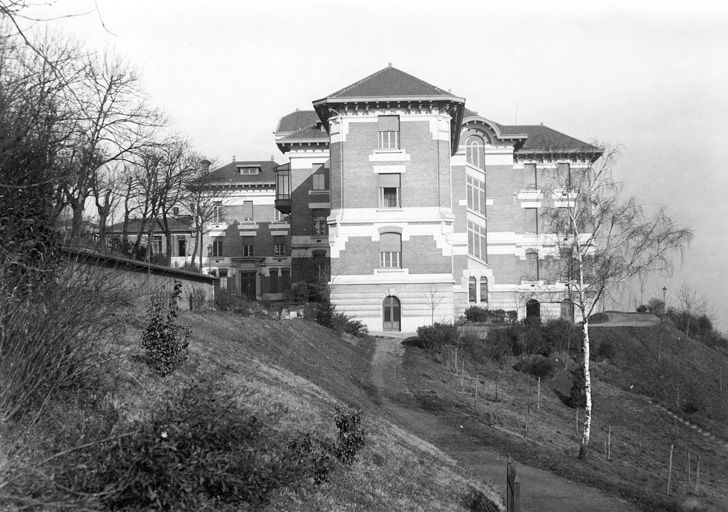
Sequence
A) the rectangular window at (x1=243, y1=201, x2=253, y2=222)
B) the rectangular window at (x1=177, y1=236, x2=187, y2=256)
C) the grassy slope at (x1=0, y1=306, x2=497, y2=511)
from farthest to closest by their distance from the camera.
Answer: the rectangular window at (x1=243, y1=201, x2=253, y2=222) < the rectangular window at (x1=177, y1=236, x2=187, y2=256) < the grassy slope at (x1=0, y1=306, x2=497, y2=511)

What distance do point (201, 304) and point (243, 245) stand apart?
Result: 4830 cm

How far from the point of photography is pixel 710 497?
20.7 metres

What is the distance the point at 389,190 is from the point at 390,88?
658 cm

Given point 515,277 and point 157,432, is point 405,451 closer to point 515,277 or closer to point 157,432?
point 157,432

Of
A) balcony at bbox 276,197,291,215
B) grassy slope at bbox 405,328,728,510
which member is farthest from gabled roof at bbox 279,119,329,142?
grassy slope at bbox 405,328,728,510

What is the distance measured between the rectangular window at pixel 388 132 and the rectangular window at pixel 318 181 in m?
14.8

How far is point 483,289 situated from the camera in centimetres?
5806

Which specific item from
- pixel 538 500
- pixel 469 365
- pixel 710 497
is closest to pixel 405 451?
pixel 538 500

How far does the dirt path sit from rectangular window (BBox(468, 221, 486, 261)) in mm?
31395

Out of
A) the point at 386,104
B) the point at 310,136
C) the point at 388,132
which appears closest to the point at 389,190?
the point at 388,132

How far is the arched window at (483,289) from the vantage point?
190 ft

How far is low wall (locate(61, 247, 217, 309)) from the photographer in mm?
8547

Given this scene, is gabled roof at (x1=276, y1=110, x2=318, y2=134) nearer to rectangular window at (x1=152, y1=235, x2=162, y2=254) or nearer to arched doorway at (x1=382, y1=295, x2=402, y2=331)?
rectangular window at (x1=152, y1=235, x2=162, y2=254)

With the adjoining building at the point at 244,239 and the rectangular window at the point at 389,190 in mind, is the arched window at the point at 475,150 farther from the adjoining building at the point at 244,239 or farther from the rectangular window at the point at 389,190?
the adjoining building at the point at 244,239
